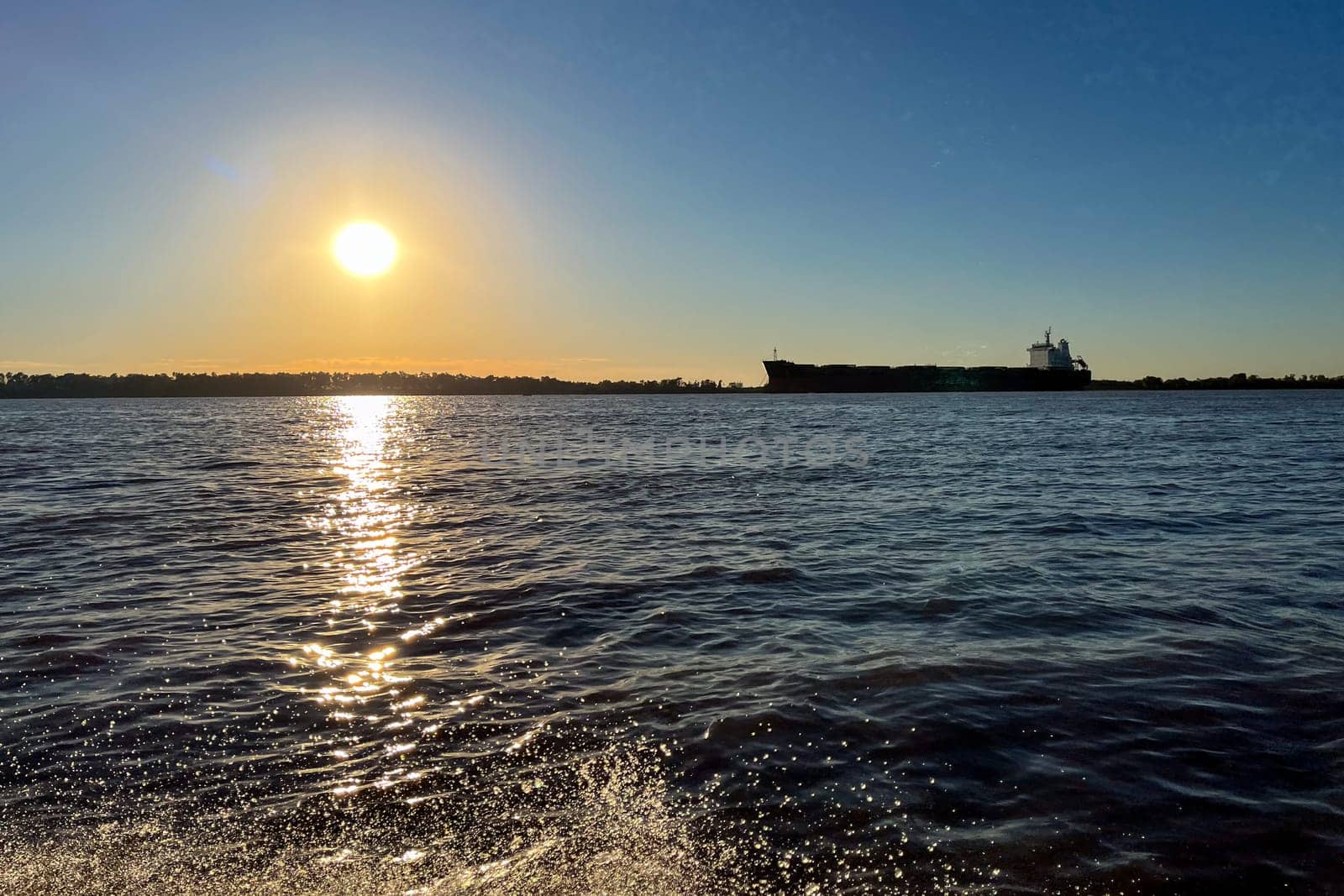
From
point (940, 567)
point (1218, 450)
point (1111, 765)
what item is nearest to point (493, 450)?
point (940, 567)

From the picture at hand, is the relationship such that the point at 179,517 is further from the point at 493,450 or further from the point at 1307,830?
the point at 493,450

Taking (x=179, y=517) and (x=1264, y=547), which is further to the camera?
(x=179, y=517)

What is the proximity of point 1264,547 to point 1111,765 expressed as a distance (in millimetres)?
11734

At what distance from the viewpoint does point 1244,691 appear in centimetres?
748

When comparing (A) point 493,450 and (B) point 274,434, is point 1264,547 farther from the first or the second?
(B) point 274,434

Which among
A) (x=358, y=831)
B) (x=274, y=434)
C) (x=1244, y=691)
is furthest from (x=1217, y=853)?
(x=274, y=434)

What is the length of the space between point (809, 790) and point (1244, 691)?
4.85 m

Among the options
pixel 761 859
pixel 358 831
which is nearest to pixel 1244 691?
pixel 761 859

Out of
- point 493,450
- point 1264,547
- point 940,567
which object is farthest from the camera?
point 493,450

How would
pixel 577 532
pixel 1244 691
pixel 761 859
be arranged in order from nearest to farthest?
pixel 761 859 → pixel 1244 691 → pixel 577 532

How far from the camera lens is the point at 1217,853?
15.6 ft

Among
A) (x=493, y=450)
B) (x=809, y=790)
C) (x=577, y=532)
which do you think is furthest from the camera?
(x=493, y=450)

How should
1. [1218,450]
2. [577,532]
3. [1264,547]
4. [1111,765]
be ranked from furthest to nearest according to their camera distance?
[1218,450] → [577,532] → [1264,547] → [1111,765]

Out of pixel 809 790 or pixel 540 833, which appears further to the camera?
pixel 809 790
